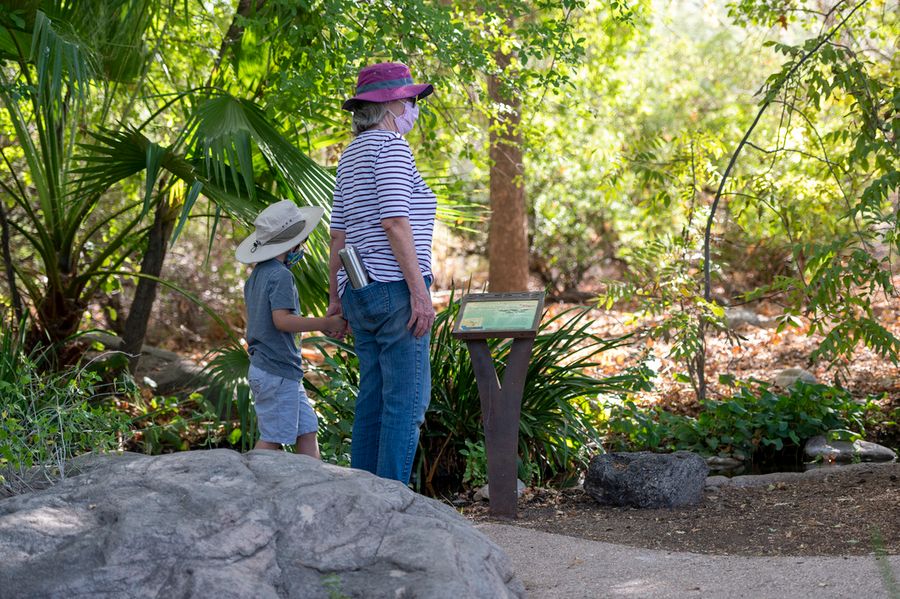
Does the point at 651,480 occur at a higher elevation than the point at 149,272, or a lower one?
lower

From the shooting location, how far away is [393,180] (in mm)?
3541

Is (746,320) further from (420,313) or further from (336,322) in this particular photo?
(420,313)

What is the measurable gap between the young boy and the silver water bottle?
482 mm

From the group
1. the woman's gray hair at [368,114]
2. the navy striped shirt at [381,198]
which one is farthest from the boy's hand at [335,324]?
the woman's gray hair at [368,114]

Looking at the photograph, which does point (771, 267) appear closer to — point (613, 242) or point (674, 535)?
point (613, 242)

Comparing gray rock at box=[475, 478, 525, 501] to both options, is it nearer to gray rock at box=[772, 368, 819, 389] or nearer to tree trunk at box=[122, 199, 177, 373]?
tree trunk at box=[122, 199, 177, 373]

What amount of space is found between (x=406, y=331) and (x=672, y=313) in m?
3.18

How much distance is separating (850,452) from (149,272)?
4364 mm

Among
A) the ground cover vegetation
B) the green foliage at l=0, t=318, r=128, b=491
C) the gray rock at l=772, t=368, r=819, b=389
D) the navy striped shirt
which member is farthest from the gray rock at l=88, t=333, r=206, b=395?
the gray rock at l=772, t=368, r=819, b=389

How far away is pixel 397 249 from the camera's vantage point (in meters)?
3.52

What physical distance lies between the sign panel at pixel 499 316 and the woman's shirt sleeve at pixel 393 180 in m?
0.85

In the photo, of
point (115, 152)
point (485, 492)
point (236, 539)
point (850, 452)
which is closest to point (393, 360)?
point (236, 539)

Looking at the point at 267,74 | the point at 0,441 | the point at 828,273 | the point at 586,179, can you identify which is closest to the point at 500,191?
the point at 586,179

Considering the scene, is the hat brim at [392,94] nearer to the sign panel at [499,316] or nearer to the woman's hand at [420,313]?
the woman's hand at [420,313]
